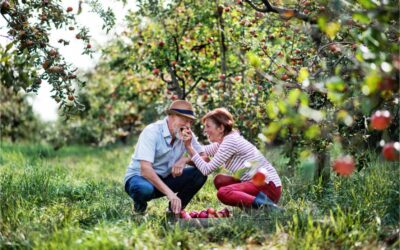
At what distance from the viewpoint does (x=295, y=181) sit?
7125mm

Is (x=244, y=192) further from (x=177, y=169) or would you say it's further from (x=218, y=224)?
(x=218, y=224)

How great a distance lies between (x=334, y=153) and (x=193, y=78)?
239 cm

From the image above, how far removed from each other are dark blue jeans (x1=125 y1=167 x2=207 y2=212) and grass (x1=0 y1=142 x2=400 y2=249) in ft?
0.57

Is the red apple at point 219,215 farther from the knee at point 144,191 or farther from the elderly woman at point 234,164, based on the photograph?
the knee at point 144,191

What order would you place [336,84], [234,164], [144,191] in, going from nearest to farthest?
[336,84] → [144,191] → [234,164]

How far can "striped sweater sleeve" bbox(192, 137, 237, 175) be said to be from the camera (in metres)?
5.55

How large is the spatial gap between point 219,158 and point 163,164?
627 millimetres

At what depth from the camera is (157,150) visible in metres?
5.79

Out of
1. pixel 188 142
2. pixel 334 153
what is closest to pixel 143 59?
pixel 334 153

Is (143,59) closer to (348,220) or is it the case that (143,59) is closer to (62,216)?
(62,216)

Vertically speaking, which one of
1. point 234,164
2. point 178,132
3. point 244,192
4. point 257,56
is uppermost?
point 257,56

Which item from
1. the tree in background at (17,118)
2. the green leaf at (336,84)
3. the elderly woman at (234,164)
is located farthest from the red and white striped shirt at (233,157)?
the tree in background at (17,118)

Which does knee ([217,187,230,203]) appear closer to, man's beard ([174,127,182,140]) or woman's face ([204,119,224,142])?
woman's face ([204,119,224,142])

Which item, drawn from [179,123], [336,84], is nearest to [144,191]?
[179,123]
